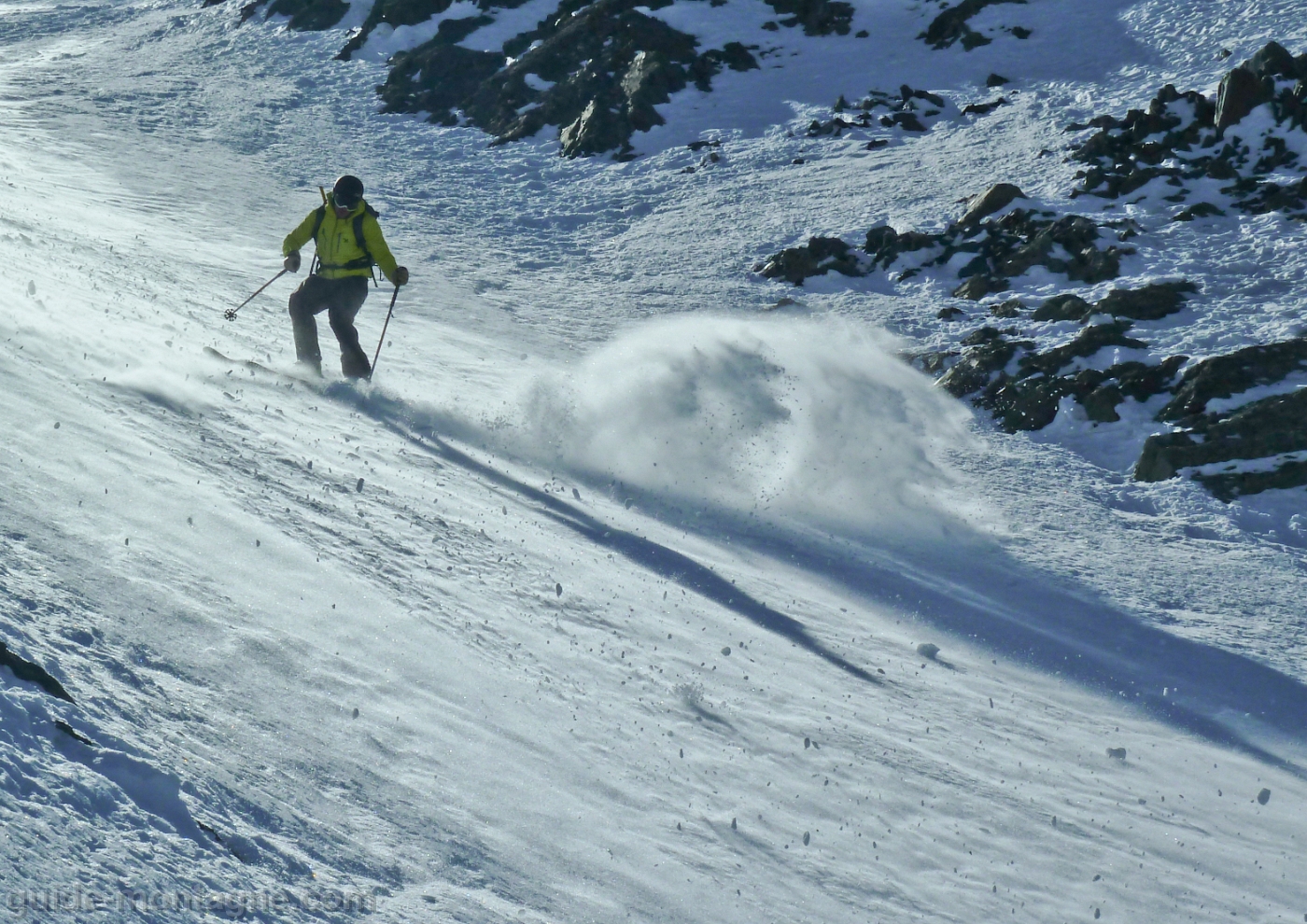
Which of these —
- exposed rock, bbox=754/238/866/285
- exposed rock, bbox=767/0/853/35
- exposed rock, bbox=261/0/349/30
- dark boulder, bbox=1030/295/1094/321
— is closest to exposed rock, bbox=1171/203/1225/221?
dark boulder, bbox=1030/295/1094/321

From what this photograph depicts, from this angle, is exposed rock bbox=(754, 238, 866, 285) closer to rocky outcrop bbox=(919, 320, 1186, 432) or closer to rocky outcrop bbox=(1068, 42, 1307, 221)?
rocky outcrop bbox=(919, 320, 1186, 432)

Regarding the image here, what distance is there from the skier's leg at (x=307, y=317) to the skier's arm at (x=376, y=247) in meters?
0.59

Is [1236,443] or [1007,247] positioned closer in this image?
[1236,443]

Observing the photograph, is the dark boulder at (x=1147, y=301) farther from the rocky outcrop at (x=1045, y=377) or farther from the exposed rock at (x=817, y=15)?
the exposed rock at (x=817, y=15)

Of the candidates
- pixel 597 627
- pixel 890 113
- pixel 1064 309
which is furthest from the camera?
pixel 890 113

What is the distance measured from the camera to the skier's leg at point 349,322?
432 inches

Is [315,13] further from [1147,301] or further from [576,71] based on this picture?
[1147,301]

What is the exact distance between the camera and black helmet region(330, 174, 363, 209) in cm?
1055

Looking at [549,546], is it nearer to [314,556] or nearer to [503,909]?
[314,556]

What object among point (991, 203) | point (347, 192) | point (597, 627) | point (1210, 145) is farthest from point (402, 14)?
point (597, 627)

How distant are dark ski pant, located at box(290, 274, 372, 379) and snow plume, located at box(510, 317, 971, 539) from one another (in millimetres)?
1720

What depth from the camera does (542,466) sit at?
10.0m

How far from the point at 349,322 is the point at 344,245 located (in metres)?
0.74

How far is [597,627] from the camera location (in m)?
6.84
